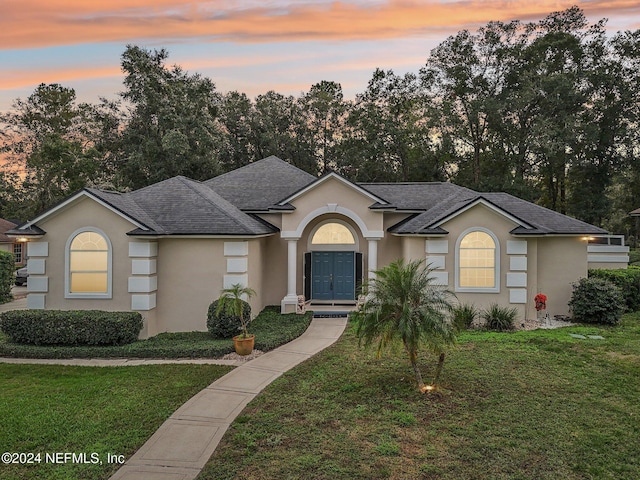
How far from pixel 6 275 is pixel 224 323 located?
50.7 ft

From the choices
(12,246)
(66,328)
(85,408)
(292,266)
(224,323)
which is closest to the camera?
(85,408)

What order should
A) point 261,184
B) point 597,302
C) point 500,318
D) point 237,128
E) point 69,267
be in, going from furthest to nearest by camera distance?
1. point 237,128
2. point 261,184
3. point 597,302
4. point 500,318
5. point 69,267

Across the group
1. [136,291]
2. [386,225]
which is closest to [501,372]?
[386,225]

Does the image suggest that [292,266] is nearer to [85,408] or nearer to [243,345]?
[243,345]

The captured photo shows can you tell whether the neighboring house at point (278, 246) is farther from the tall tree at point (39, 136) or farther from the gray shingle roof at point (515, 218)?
the tall tree at point (39, 136)

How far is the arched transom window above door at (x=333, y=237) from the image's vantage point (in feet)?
59.4

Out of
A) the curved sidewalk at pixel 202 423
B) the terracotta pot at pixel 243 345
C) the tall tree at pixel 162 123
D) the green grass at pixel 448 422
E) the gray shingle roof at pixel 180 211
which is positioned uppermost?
the tall tree at pixel 162 123

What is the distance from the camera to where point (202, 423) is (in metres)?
7.03

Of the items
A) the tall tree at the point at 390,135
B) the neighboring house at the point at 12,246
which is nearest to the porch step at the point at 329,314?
the tall tree at the point at 390,135

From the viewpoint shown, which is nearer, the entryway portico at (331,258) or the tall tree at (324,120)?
the entryway portico at (331,258)

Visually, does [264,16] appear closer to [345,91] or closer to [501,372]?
[501,372]

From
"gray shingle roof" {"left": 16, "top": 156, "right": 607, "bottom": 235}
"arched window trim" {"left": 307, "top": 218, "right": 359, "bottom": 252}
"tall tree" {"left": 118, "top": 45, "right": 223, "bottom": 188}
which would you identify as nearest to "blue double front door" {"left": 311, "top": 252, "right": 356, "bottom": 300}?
"arched window trim" {"left": 307, "top": 218, "right": 359, "bottom": 252}

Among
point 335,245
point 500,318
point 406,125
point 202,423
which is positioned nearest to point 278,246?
point 335,245

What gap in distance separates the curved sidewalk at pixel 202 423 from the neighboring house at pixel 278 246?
4.19 m
